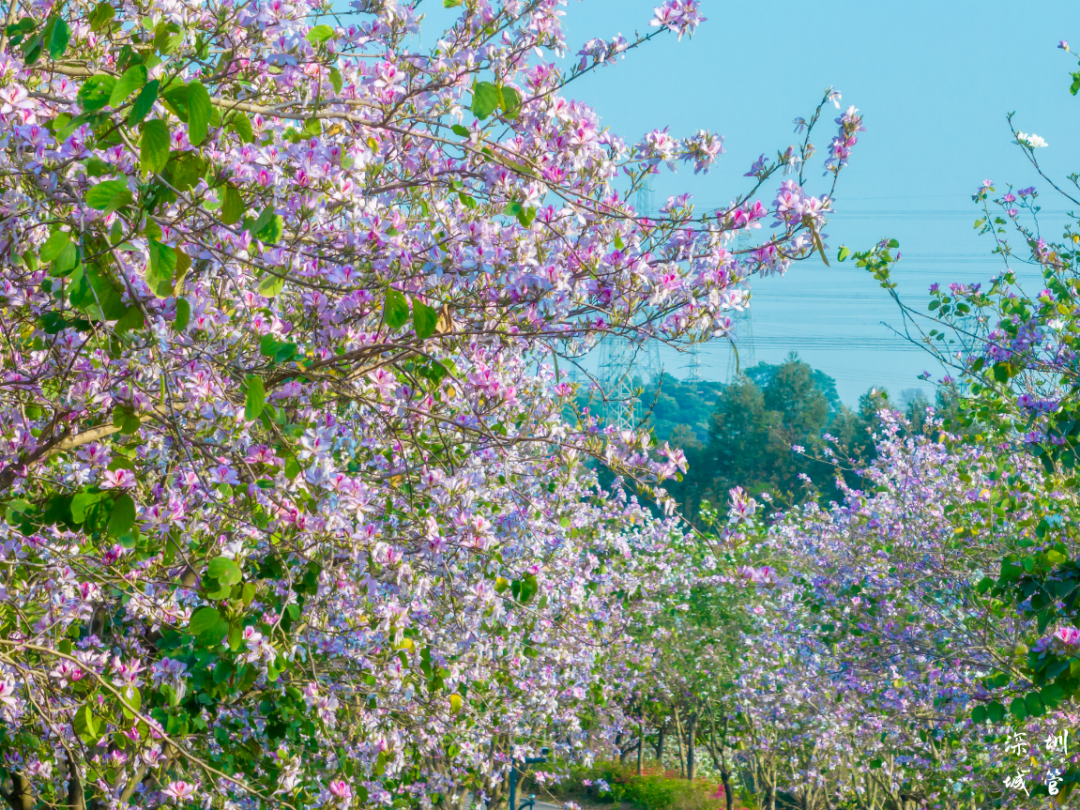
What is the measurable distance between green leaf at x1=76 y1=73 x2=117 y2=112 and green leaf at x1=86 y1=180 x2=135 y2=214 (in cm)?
18

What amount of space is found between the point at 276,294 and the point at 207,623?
0.98m

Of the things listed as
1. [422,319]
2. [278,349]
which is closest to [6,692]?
[278,349]

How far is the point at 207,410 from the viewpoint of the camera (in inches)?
116

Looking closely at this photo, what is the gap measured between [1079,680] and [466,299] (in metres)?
3.12

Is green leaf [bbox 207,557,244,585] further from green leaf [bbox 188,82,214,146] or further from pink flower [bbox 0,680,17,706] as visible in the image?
pink flower [bbox 0,680,17,706]

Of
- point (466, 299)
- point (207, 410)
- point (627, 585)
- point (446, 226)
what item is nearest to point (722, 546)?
point (466, 299)

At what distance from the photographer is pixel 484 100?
8.58 feet

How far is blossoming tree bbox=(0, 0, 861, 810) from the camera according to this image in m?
2.35

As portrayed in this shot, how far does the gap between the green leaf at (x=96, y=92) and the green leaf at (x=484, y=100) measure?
0.98m

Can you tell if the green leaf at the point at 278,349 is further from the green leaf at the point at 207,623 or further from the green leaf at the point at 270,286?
the green leaf at the point at 207,623

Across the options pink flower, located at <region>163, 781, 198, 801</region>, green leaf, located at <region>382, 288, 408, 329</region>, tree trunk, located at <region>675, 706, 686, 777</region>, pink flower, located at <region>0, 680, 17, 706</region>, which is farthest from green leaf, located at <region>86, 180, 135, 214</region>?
tree trunk, located at <region>675, 706, 686, 777</region>

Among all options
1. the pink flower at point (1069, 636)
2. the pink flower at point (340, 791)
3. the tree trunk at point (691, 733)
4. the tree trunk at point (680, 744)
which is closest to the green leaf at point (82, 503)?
the pink flower at point (340, 791)

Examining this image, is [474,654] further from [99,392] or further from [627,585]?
[99,392]

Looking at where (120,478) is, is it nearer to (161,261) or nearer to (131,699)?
(161,261)
